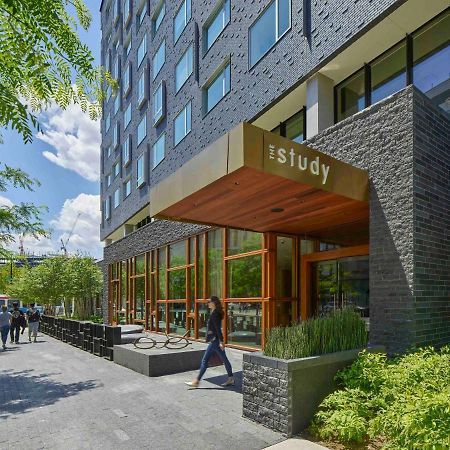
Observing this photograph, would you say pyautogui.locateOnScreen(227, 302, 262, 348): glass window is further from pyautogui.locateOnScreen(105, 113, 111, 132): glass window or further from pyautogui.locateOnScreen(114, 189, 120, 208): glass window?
pyautogui.locateOnScreen(105, 113, 111, 132): glass window

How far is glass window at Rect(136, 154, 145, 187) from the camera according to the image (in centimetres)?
2538

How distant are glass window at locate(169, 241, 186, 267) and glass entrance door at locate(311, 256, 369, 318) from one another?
7.24 meters

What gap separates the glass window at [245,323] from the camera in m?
13.0

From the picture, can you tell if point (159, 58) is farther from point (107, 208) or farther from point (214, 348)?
point (214, 348)

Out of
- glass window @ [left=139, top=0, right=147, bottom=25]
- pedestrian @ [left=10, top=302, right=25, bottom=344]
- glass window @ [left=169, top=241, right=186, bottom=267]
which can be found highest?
glass window @ [left=139, top=0, right=147, bottom=25]

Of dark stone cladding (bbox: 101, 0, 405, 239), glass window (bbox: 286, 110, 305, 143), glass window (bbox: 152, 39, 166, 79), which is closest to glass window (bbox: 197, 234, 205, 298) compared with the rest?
dark stone cladding (bbox: 101, 0, 405, 239)

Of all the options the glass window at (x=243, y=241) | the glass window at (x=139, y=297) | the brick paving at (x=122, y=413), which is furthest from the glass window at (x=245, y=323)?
the glass window at (x=139, y=297)

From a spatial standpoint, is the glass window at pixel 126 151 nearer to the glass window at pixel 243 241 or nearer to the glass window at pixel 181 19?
the glass window at pixel 181 19

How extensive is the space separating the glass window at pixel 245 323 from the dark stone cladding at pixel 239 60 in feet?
20.2

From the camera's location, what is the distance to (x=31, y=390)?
9055mm

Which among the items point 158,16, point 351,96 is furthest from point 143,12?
point 351,96

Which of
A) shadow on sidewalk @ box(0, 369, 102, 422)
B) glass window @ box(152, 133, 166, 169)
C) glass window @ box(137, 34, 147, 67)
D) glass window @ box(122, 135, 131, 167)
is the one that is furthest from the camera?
glass window @ box(122, 135, 131, 167)

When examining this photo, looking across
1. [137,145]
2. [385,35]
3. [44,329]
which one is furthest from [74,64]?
[44,329]

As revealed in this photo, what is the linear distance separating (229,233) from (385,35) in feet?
24.9
